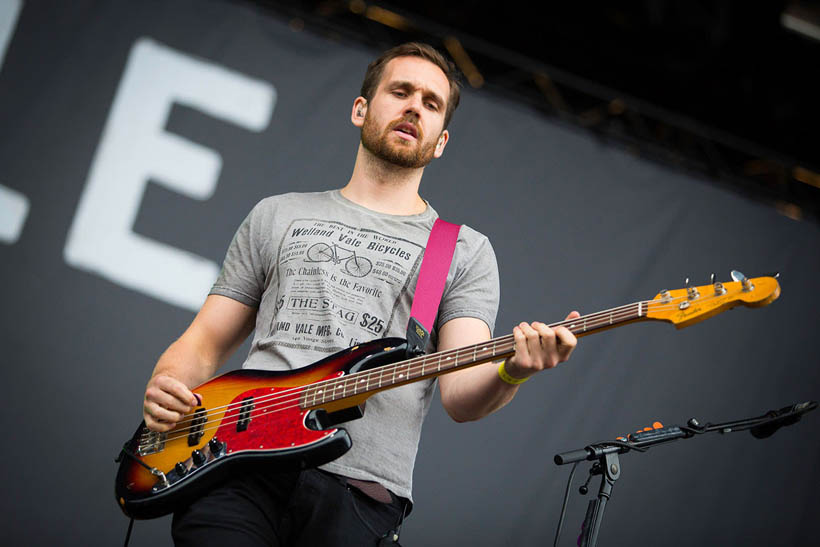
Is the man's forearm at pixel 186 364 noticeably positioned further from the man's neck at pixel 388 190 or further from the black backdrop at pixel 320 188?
the black backdrop at pixel 320 188

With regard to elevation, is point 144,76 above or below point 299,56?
below

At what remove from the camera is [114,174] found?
3934mm

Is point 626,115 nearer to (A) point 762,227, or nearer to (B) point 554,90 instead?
(B) point 554,90

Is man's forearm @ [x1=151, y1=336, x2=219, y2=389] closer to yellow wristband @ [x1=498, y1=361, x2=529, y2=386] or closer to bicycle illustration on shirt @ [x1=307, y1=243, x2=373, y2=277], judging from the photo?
bicycle illustration on shirt @ [x1=307, y1=243, x2=373, y2=277]

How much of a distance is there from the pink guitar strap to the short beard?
231 mm

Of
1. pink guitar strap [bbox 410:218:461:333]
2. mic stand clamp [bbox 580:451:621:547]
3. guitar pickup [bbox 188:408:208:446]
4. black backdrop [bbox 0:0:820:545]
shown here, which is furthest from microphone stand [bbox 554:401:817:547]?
black backdrop [bbox 0:0:820:545]

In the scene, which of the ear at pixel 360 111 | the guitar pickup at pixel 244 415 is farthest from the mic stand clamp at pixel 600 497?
the ear at pixel 360 111

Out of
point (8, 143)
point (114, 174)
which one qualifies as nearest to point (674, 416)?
point (114, 174)

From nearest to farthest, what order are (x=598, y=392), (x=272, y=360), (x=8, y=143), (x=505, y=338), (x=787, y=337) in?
(x=505, y=338) < (x=272, y=360) < (x=8, y=143) < (x=598, y=392) < (x=787, y=337)

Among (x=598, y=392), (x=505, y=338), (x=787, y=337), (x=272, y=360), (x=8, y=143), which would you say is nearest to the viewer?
(x=505, y=338)

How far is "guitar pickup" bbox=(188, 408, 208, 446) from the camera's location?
6.17ft

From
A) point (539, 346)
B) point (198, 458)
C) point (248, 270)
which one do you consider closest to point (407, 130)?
point (248, 270)

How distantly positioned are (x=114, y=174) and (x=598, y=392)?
2.84m

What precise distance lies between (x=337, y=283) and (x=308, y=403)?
385mm
